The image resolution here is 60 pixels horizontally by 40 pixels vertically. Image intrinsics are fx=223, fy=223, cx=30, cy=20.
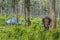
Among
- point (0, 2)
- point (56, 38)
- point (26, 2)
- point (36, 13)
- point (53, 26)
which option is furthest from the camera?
point (36, 13)

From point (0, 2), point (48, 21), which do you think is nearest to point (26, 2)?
point (48, 21)

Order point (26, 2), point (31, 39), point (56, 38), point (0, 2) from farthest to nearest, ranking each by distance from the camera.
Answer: point (0, 2), point (26, 2), point (31, 39), point (56, 38)

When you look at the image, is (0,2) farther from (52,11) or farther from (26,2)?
(52,11)

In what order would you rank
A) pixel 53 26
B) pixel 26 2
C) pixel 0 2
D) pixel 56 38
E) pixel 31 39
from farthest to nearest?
1. pixel 0 2
2. pixel 26 2
3. pixel 53 26
4. pixel 31 39
5. pixel 56 38

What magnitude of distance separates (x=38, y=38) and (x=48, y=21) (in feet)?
11.5

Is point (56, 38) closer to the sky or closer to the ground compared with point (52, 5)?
closer to the ground

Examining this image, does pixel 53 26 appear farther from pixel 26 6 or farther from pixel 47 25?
pixel 26 6

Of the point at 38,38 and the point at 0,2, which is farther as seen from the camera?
the point at 0,2

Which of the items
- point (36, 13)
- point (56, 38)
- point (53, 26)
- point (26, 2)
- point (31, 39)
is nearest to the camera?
point (56, 38)

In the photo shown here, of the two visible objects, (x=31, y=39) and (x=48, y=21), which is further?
(x=48, y=21)

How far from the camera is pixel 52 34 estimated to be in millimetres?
6383

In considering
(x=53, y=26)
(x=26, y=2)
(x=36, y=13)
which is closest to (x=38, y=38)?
(x=53, y=26)

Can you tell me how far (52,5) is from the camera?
966 cm

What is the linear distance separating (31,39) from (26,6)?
69.0 feet
